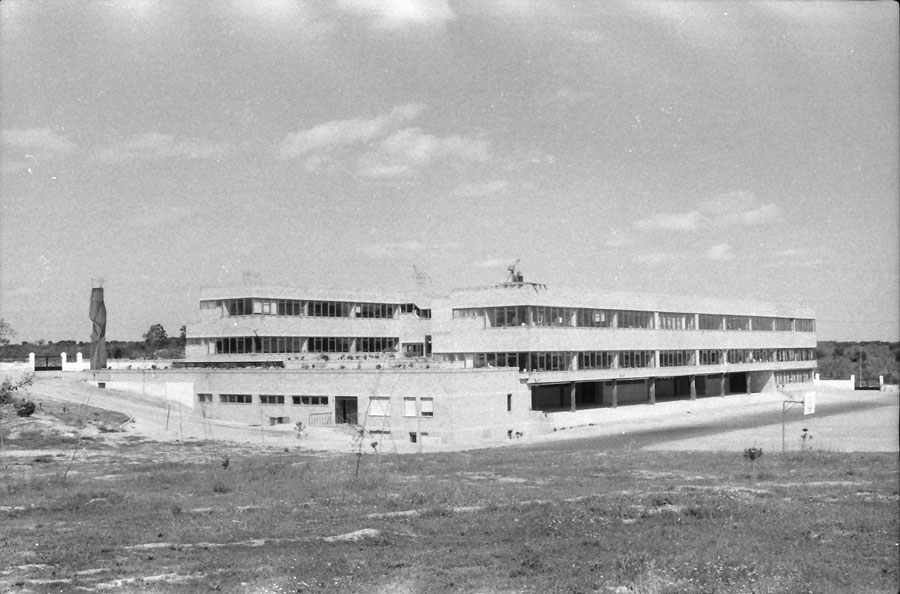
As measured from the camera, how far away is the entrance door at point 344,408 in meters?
68.2

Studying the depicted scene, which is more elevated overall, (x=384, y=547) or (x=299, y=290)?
(x=299, y=290)

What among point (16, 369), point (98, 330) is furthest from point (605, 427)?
point (16, 369)

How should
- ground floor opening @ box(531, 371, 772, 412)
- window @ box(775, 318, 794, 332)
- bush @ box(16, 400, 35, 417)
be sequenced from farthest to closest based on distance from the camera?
window @ box(775, 318, 794, 332) → ground floor opening @ box(531, 371, 772, 412) → bush @ box(16, 400, 35, 417)

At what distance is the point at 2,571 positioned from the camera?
19781 mm

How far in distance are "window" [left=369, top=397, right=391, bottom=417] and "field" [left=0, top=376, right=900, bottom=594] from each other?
75.2ft

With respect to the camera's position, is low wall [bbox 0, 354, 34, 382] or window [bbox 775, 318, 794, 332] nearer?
low wall [bbox 0, 354, 34, 382]

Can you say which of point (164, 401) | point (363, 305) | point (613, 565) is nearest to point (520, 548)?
point (613, 565)

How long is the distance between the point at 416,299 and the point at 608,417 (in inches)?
1089

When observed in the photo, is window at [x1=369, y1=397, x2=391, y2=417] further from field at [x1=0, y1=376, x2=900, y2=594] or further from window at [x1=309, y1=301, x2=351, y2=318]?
window at [x1=309, y1=301, x2=351, y2=318]

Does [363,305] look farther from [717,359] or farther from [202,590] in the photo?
[202,590]

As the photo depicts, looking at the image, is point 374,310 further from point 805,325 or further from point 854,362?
point 854,362

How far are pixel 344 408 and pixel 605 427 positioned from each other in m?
22.1

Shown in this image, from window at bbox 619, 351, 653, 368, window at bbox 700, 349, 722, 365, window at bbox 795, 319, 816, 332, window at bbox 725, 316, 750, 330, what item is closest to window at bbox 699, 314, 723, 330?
window at bbox 725, 316, 750, 330

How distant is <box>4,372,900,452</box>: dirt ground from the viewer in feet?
186
